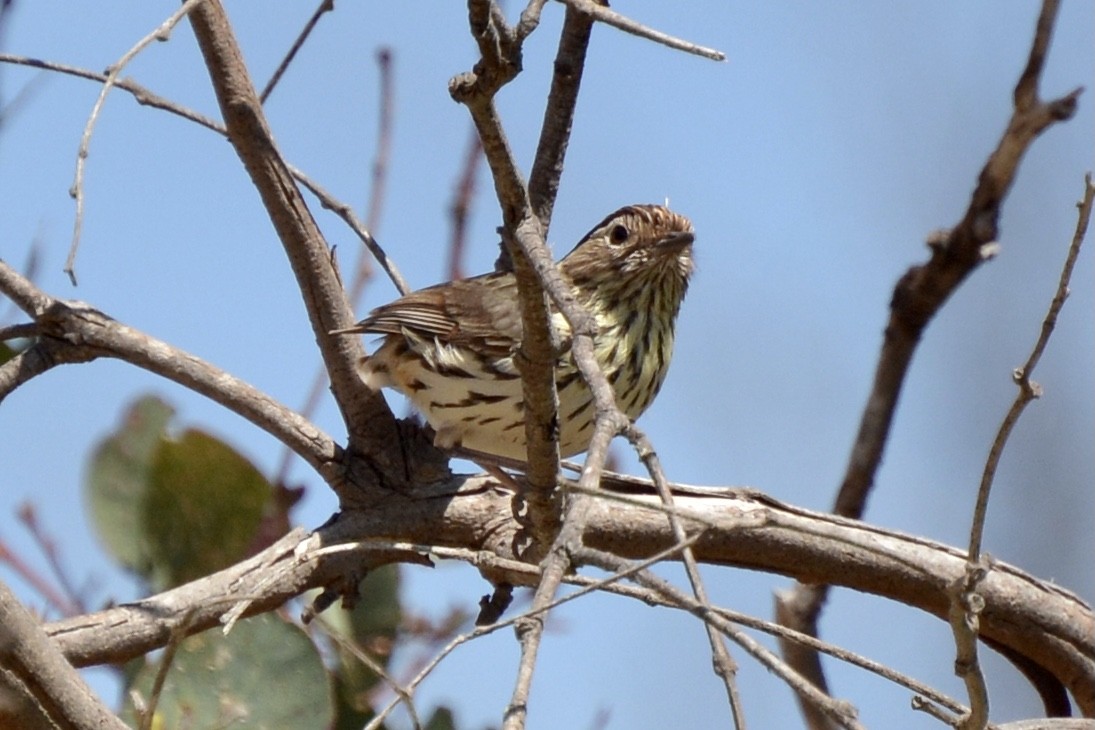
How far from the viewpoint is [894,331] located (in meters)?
3.86

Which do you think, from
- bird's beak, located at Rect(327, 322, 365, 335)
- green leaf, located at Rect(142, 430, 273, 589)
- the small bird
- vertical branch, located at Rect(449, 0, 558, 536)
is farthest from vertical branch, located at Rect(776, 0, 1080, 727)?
green leaf, located at Rect(142, 430, 273, 589)

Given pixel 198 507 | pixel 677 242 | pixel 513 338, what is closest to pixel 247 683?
pixel 198 507

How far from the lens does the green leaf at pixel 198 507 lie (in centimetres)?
350

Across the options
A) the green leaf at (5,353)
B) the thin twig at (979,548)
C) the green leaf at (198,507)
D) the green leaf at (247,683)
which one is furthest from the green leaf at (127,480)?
the thin twig at (979,548)

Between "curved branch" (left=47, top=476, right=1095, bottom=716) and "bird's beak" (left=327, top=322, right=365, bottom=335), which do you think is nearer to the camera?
"curved branch" (left=47, top=476, right=1095, bottom=716)

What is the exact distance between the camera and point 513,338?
4859mm

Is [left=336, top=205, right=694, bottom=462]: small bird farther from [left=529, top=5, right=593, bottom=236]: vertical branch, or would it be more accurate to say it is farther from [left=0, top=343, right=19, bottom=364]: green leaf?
[left=0, top=343, right=19, bottom=364]: green leaf

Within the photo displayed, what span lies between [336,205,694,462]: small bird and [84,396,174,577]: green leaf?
817 millimetres

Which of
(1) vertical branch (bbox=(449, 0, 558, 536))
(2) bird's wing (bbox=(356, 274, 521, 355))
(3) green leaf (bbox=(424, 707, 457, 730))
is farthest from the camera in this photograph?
(2) bird's wing (bbox=(356, 274, 521, 355))

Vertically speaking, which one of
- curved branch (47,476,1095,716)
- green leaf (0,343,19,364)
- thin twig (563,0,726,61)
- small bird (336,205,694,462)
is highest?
small bird (336,205,694,462)

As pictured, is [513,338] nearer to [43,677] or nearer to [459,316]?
[459,316]

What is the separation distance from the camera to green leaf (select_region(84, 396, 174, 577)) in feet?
11.8

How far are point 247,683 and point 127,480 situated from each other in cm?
83

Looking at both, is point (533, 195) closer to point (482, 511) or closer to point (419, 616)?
point (482, 511)
